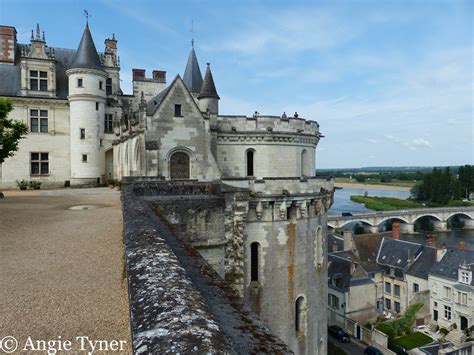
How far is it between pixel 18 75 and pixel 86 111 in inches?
251

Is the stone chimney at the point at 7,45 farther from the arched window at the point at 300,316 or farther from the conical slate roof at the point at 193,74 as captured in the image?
the arched window at the point at 300,316

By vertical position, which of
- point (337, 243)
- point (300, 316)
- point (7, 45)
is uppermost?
point (7, 45)

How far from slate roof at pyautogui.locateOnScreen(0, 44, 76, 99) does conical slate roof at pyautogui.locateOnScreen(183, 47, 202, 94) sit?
966cm

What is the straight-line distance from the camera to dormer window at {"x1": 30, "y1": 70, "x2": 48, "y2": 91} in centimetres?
2759

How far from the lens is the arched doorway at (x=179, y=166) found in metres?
18.4

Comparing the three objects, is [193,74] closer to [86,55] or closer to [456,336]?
[86,55]

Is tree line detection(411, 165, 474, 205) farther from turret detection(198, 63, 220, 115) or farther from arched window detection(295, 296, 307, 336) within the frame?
arched window detection(295, 296, 307, 336)

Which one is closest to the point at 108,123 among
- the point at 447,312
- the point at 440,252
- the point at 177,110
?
the point at 177,110

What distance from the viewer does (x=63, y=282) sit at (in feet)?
16.9

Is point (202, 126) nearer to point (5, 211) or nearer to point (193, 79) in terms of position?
point (5, 211)

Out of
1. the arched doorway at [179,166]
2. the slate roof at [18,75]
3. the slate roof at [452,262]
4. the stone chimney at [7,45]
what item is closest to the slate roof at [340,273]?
the slate roof at [452,262]

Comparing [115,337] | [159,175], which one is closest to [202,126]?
[159,175]

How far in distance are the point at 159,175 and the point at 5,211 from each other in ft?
23.0

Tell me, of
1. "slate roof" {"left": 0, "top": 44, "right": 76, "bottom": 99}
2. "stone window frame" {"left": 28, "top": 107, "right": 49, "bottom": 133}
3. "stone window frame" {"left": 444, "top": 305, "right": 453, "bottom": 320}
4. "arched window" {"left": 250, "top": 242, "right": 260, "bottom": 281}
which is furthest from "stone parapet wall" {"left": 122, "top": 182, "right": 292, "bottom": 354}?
"stone window frame" {"left": 444, "top": 305, "right": 453, "bottom": 320}
